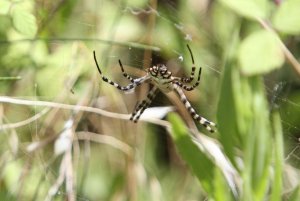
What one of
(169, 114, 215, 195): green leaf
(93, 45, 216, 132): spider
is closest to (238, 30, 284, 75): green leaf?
(93, 45, 216, 132): spider

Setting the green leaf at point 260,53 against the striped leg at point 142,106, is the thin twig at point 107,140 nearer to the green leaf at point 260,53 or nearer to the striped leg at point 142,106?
the striped leg at point 142,106

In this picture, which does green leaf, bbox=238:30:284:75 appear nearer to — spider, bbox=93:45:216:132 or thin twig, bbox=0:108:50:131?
spider, bbox=93:45:216:132

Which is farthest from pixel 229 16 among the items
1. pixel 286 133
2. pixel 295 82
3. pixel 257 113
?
pixel 257 113

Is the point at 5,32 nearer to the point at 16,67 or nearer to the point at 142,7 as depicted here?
the point at 16,67

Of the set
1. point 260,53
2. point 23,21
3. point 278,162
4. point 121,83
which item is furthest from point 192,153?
point 23,21

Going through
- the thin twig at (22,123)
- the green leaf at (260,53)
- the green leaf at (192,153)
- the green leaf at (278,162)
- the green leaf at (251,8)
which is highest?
the green leaf at (251,8)

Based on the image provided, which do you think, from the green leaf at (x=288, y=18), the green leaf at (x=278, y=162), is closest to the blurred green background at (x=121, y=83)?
the green leaf at (x=288, y=18)
